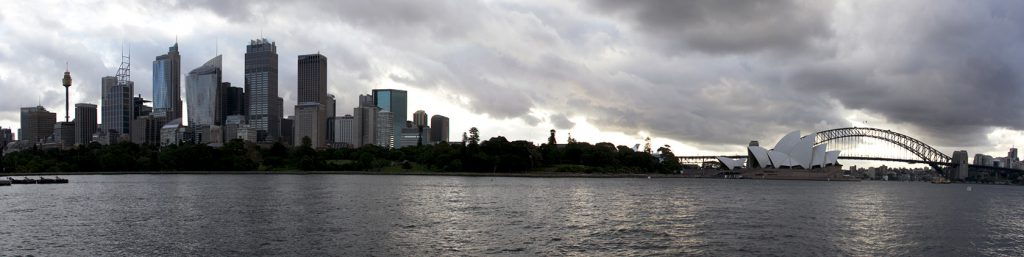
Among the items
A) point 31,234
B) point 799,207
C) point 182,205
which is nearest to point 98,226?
point 31,234

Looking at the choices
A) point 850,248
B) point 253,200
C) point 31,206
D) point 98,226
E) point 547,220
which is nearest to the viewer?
point 850,248

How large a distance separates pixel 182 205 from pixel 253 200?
8381 millimetres

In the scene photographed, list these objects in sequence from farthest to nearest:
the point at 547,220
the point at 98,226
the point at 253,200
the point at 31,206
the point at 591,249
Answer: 1. the point at 253,200
2. the point at 31,206
3. the point at 547,220
4. the point at 98,226
5. the point at 591,249

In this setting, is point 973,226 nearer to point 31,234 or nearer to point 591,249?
point 591,249

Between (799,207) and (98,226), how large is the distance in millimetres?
63337

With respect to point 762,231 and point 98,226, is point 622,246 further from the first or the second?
point 98,226

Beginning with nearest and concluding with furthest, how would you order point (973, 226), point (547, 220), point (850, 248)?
point (850, 248) → point (547, 220) → point (973, 226)

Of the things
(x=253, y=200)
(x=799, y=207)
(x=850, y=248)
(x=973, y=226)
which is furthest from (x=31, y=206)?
(x=973, y=226)

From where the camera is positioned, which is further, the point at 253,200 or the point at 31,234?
the point at 253,200

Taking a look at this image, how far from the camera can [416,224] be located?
163ft

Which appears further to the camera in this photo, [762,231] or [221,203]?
[221,203]

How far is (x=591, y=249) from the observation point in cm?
3866

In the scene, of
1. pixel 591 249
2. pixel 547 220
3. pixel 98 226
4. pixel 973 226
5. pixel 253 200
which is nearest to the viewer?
pixel 591 249

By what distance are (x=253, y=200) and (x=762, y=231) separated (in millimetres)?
50005
